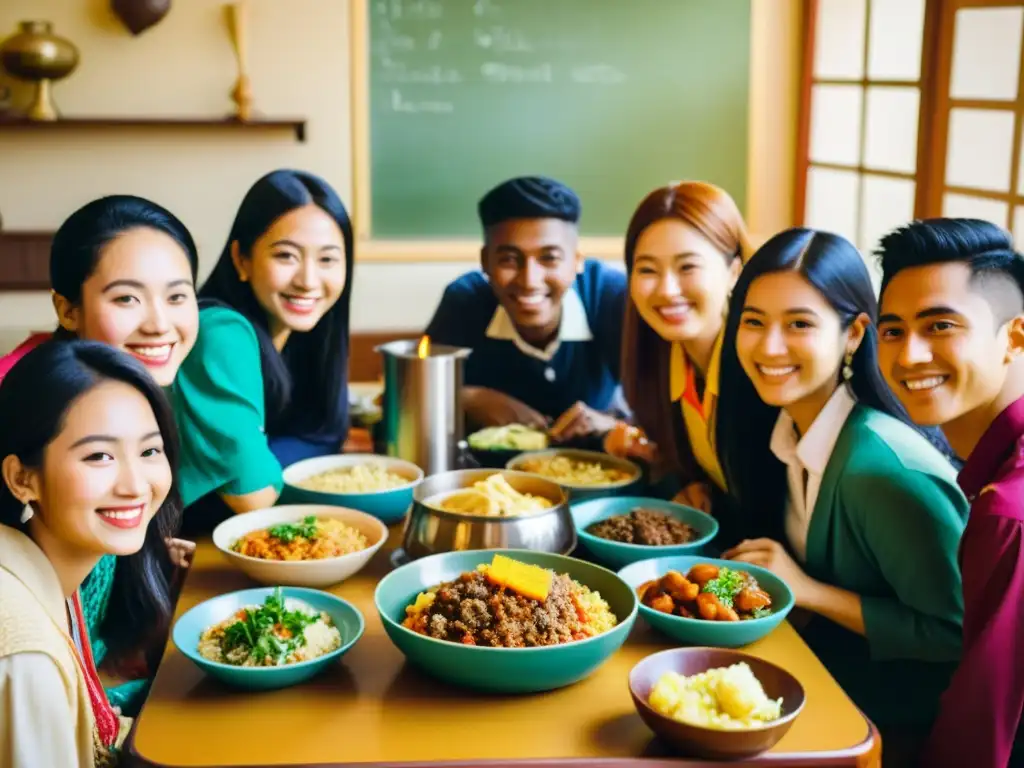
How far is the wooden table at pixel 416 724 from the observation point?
1.32 m

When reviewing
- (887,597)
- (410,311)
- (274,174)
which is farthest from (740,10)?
(887,597)

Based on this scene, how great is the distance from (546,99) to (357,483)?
120 inches

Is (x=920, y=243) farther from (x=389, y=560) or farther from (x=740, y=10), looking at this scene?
(x=740, y=10)

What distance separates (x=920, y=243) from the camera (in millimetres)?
1684

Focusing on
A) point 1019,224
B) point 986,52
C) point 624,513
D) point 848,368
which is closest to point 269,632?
point 624,513

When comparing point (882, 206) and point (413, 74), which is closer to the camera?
point (882, 206)

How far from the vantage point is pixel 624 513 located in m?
2.12

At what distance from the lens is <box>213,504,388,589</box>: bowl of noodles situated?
1746 mm

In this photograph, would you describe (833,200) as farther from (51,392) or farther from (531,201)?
(51,392)

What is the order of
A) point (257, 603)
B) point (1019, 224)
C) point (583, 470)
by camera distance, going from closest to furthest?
point (257, 603)
point (583, 470)
point (1019, 224)

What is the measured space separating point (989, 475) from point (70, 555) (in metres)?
1.30

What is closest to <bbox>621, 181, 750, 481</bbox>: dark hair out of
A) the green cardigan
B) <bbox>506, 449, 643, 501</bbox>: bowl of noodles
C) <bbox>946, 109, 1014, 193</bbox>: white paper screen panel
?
<bbox>506, 449, 643, 501</bbox>: bowl of noodles

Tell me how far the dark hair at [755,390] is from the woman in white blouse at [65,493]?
103 cm

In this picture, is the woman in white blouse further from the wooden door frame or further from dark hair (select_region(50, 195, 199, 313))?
the wooden door frame
